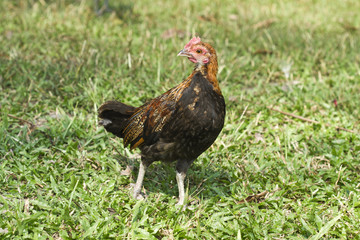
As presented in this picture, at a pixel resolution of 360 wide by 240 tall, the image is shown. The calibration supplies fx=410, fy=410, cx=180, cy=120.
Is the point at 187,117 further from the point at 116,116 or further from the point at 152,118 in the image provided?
the point at 116,116

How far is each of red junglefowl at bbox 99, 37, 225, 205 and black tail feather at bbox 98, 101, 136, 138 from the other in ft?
1.02

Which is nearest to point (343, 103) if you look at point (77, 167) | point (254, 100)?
point (254, 100)

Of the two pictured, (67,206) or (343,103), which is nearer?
(67,206)

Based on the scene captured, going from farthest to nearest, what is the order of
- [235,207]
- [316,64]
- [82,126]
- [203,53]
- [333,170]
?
[316,64], [82,126], [333,170], [235,207], [203,53]

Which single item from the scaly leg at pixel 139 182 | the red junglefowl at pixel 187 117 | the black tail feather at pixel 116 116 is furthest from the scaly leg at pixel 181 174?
the black tail feather at pixel 116 116

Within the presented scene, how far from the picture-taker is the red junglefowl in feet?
10.5

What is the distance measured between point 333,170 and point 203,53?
6.26 ft

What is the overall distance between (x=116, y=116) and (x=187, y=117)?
96 cm

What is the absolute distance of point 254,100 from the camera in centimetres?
534

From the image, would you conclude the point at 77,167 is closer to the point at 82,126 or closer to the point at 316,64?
the point at 82,126

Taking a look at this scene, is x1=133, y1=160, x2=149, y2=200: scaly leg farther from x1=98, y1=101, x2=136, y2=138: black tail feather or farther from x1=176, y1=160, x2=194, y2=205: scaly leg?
x1=98, y1=101, x2=136, y2=138: black tail feather

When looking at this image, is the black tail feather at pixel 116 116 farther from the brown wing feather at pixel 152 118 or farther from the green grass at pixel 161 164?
the green grass at pixel 161 164

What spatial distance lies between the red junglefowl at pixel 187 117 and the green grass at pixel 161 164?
0.50 metres

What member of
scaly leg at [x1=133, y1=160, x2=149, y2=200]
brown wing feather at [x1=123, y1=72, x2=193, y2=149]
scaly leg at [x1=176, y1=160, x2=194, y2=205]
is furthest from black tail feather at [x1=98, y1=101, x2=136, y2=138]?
scaly leg at [x1=176, y1=160, x2=194, y2=205]
